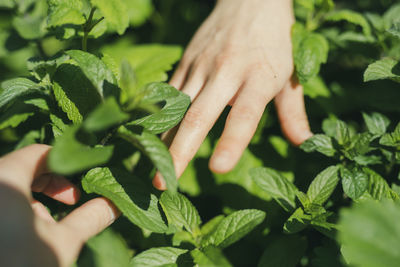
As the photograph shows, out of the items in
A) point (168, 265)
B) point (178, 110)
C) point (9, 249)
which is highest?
point (178, 110)

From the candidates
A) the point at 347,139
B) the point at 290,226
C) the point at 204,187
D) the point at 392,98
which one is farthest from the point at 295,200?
the point at 392,98

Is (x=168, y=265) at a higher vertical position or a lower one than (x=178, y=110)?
lower

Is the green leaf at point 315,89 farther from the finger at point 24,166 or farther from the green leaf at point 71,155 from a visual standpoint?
the finger at point 24,166

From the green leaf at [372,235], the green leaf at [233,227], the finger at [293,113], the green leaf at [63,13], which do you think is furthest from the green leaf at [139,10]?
the green leaf at [372,235]

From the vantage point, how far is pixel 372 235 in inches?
43.0

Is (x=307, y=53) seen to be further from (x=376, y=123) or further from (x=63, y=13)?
(x=63, y=13)

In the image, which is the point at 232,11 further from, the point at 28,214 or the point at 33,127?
the point at 28,214

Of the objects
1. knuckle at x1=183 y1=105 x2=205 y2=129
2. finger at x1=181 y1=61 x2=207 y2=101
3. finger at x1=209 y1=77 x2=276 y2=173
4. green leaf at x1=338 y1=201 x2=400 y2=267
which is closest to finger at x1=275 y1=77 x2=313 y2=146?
finger at x1=209 y1=77 x2=276 y2=173

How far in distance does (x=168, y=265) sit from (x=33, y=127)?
1214 millimetres

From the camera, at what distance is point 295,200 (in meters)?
1.76

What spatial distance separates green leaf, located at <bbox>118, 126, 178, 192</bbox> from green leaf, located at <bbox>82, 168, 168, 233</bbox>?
0.25 metres

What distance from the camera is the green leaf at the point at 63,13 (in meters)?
1.55

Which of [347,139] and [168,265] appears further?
[347,139]

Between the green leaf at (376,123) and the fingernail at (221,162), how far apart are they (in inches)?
35.0
